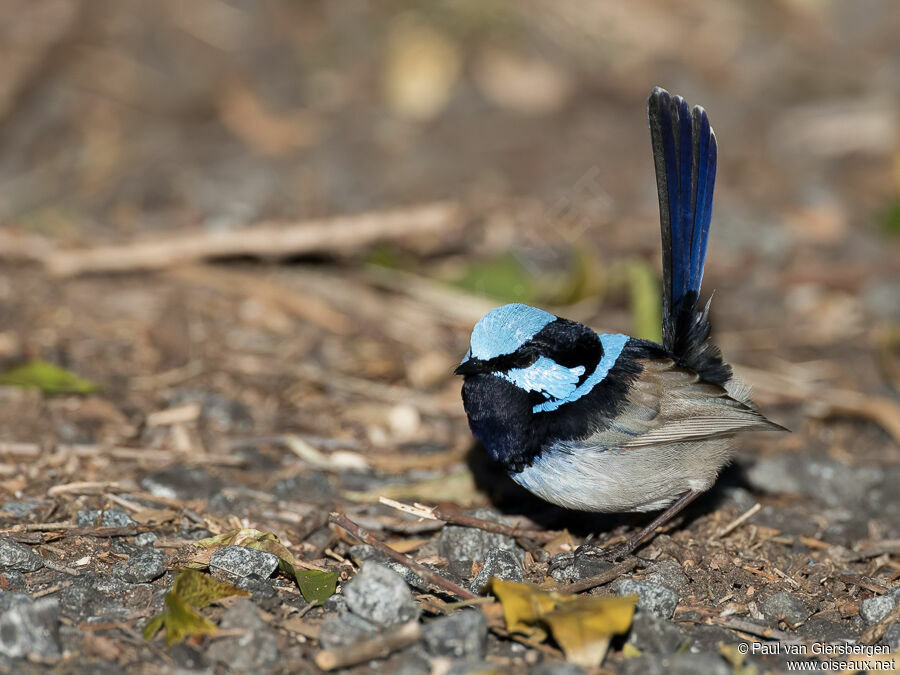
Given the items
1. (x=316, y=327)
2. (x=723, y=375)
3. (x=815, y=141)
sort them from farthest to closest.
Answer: (x=815, y=141) < (x=316, y=327) < (x=723, y=375)

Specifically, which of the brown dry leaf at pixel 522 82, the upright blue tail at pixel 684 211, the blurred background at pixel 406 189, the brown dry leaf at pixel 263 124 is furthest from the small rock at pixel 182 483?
the brown dry leaf at pixel 522 82

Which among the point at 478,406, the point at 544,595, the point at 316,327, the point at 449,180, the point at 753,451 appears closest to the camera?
the point at 544,595

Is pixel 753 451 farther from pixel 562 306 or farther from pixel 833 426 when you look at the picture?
pixel 562 306

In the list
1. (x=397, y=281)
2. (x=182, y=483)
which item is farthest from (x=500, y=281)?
(x=182, y=483)

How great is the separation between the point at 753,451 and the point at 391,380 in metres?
2.01

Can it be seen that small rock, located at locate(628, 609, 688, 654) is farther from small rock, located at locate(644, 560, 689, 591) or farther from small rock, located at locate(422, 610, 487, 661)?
small rock, located at locate(422, 610, 487, 661)

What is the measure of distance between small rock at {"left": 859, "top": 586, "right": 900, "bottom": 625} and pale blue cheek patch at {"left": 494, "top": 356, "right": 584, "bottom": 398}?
1.36 m

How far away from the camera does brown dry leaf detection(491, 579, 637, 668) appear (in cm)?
311

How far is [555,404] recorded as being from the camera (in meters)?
4.01

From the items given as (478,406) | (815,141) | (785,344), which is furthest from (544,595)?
(815,141)

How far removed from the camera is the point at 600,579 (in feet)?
12.1

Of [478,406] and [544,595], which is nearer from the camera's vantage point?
[544,595]

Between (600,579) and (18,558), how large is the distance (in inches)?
83.2

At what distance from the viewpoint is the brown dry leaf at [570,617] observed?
123 inches
